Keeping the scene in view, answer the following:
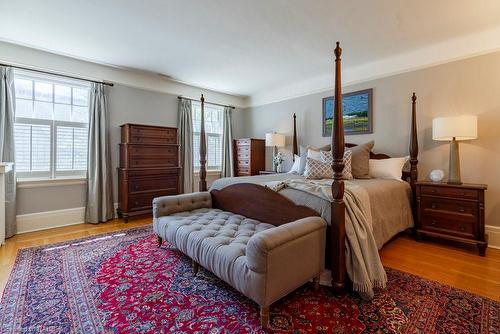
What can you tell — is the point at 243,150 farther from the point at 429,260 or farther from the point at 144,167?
the point at 429,260

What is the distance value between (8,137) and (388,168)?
5.01 meters

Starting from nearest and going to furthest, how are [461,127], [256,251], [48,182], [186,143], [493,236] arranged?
[256,251], [461,127], [493,236], [48,182], [186,143]

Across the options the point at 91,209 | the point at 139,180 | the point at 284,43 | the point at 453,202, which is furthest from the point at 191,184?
the point at 453,202

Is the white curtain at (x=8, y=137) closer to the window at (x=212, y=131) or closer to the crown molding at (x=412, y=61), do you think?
the window at (x=212, y=131)

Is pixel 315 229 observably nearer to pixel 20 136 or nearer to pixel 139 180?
pixel 139 180

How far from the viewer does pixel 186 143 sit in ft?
16.0

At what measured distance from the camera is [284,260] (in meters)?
1.55

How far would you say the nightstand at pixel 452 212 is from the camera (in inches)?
102

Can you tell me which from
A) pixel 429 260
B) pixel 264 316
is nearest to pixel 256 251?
pixel 264 316

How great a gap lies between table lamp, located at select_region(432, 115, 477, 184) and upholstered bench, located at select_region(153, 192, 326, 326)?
208 cm

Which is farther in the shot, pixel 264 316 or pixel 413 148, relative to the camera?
pixel 413 148

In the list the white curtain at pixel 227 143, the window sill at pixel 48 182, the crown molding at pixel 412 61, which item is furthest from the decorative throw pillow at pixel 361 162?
the window sill at pixel 48 182

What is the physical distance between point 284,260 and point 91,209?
3.47m

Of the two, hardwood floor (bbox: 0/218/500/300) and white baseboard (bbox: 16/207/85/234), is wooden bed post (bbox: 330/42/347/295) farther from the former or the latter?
white baseboard (bbox: 16/207/85/234)
